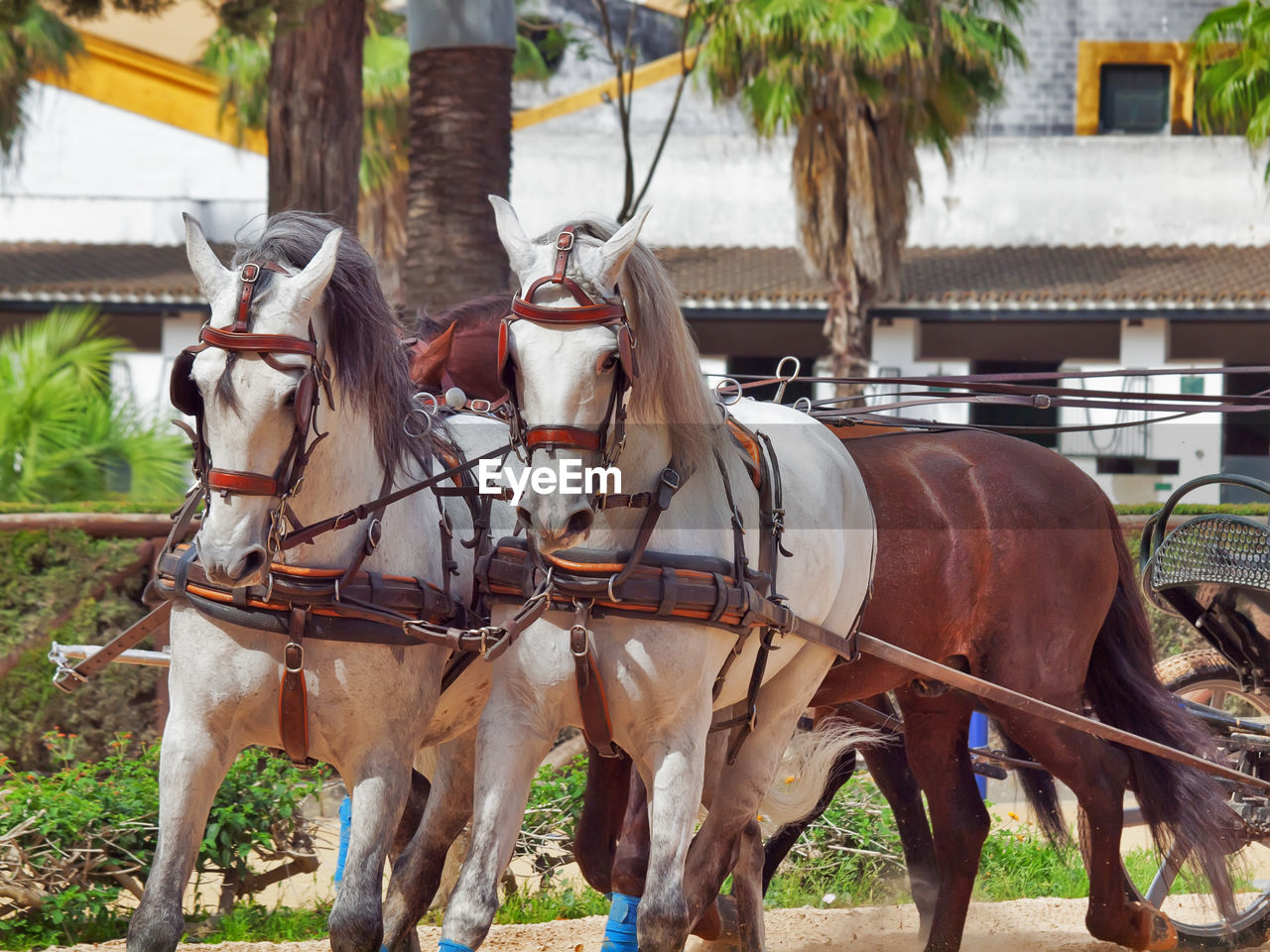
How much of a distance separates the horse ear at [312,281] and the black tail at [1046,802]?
323 centimetres

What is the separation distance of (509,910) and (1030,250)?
55.0ft

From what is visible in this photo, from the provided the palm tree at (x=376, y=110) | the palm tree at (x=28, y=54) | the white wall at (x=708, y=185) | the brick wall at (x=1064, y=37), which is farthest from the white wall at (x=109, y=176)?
the brick wall at (x=1064, y=37)

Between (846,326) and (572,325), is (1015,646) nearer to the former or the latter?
(572,325)

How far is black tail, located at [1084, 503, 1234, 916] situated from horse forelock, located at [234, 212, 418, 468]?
9.12 ft

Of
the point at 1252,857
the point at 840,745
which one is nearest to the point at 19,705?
the point at 840,745

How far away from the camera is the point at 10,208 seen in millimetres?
21891

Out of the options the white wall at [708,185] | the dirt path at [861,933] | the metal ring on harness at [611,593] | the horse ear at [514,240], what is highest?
the white wall at [708,185]

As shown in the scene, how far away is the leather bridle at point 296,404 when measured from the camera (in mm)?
3104

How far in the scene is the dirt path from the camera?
16.9 ft

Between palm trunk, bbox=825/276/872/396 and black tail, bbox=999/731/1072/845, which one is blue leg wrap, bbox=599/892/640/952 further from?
palm trunk, bbox=825/276/872/396

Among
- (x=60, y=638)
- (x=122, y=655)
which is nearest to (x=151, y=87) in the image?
(x=60, y=638)

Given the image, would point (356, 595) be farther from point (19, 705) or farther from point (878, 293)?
point (878, 293)

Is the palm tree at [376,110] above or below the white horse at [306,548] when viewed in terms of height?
above

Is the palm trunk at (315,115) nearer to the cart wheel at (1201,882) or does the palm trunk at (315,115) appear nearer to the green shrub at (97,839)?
the green shrub at (97,839)
